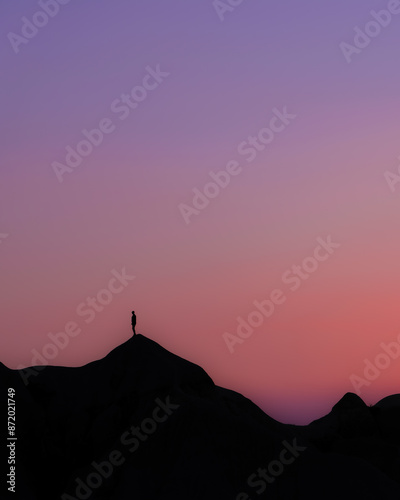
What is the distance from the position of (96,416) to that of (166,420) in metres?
12.1

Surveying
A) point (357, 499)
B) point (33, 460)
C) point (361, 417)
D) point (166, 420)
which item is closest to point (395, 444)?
point (361, 417)

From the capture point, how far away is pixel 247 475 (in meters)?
128

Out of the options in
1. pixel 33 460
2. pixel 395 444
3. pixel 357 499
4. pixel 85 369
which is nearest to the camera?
pixel 357 499

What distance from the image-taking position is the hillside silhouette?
127 meters

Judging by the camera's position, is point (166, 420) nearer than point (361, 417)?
Yes

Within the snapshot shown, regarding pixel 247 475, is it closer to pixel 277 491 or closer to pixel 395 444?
pixel 277 491

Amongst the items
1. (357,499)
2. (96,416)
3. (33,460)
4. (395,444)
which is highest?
(395,444)

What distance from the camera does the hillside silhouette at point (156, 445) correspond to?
127000 mm

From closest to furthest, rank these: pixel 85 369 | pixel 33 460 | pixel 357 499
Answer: pixel 357 499
pixel 33 460
pixel 85 369

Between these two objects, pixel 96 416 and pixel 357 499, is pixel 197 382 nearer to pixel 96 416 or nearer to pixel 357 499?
pixel 96 416

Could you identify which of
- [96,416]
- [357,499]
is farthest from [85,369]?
[357,499]

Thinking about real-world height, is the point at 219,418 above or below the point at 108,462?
above

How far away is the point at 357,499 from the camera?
417ft

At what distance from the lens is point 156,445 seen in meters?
132
